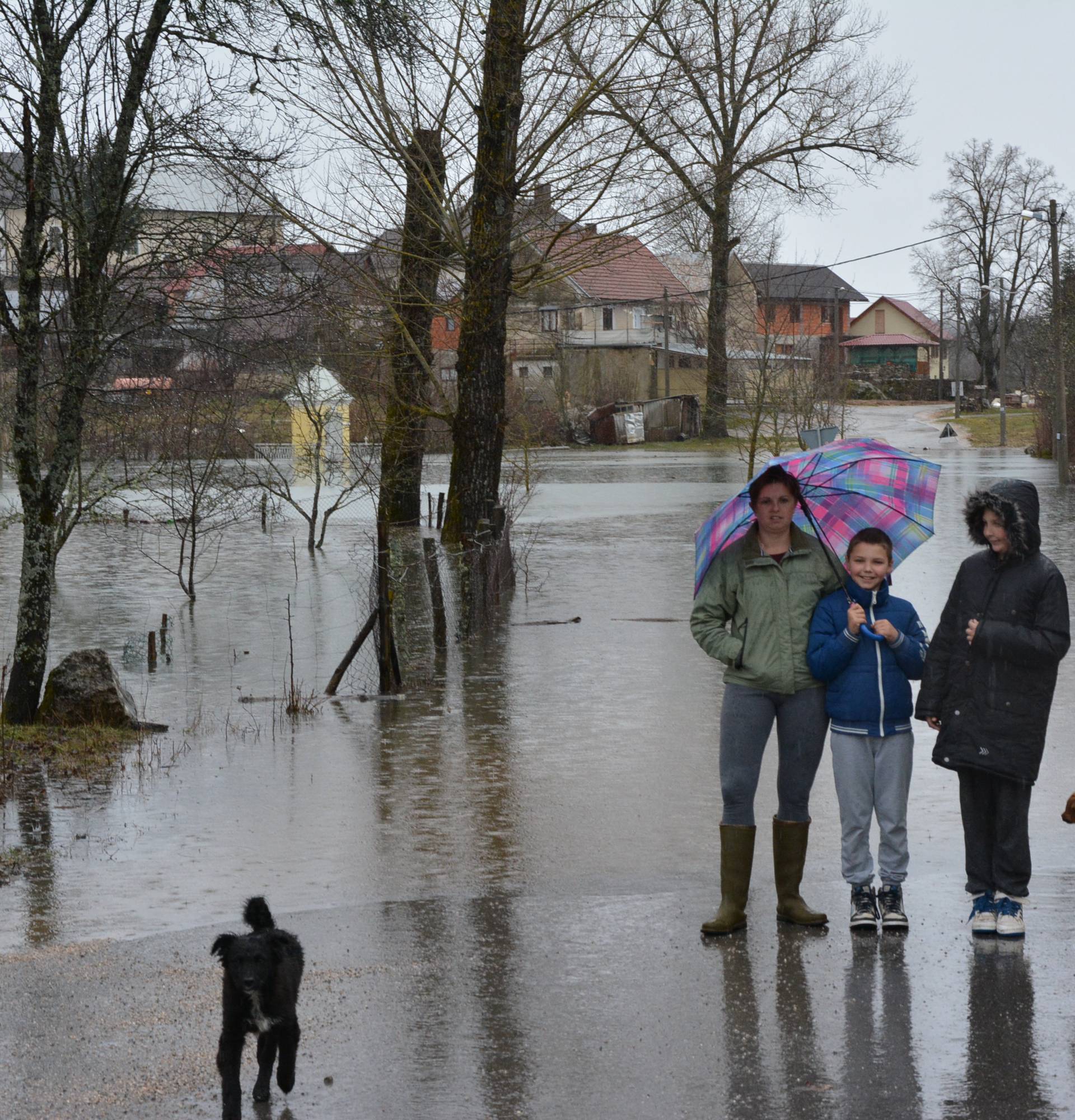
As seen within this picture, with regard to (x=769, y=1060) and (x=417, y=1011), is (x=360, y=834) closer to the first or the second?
(x=417, y=1011)

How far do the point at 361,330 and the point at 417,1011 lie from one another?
16.6m

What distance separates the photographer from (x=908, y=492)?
19.6ft

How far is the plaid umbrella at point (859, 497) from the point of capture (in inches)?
235

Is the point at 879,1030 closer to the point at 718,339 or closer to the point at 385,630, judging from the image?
the point at 385,630

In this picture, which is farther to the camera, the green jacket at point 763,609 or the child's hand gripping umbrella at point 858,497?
the child's hand gripping umbrella at point 858,497

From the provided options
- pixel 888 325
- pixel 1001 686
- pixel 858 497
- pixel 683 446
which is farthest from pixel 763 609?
pixel 888 325

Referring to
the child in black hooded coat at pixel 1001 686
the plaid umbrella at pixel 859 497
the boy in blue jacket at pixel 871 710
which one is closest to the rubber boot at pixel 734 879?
the boy in blue jacket at pixel 871 710

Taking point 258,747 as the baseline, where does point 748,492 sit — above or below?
above

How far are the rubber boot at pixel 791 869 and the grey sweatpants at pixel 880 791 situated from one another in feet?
0.54

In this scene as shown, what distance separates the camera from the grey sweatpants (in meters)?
5.59

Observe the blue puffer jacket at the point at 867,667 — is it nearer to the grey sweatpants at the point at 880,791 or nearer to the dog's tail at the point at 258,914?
the grey sweatpants at the point at 880,791

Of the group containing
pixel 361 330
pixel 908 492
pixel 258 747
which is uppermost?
pixel 361 330

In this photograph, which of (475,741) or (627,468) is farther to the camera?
(627,468)

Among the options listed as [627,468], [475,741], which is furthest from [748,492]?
[627,468]
